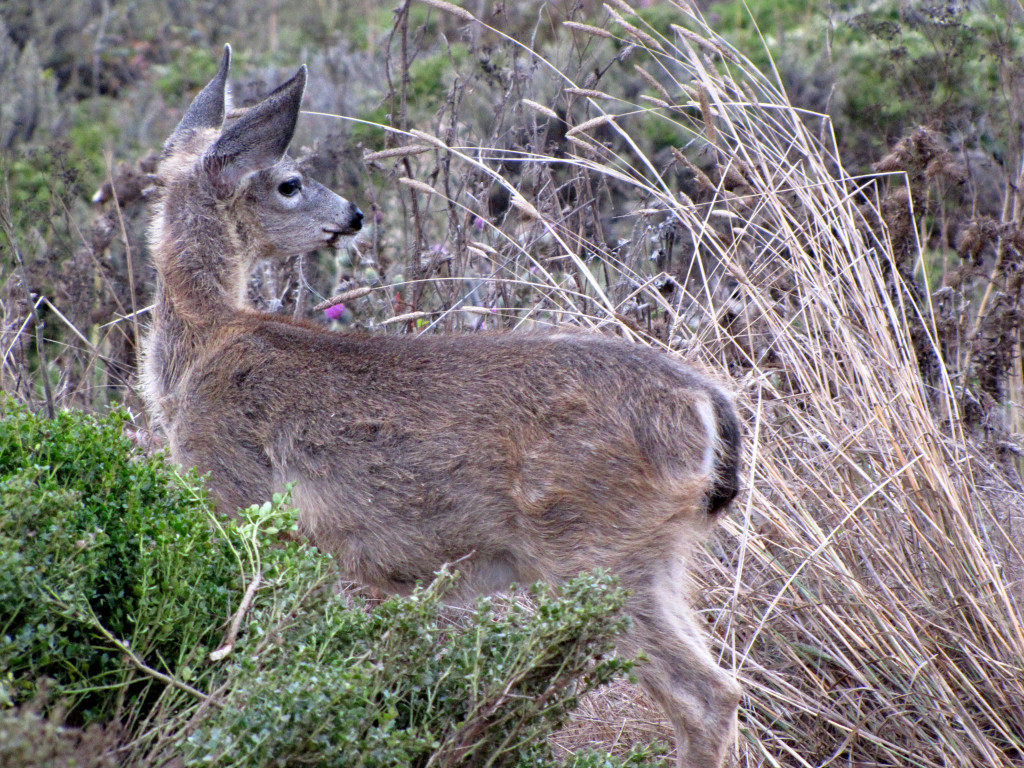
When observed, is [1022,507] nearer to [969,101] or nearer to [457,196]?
[457,196]

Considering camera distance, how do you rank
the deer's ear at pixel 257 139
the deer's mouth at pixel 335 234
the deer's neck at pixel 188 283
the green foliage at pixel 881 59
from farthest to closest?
the green foliage at pixel 881 59 → the deer's mouth at pixel 335 234 → the deer's ear at pixel 257 139 → the deer's neck at pixel 188 283

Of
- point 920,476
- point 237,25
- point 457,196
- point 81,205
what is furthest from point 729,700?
point 237,25

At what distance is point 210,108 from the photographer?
508 cm

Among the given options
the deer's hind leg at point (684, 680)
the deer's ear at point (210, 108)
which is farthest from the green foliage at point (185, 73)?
the deer's hind leg at point (684, 680)

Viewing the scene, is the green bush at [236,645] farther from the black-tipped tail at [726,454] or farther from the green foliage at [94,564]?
the black-tipped tail at [726,454]

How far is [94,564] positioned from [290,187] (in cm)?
235

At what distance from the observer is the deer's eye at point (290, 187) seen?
187 inches

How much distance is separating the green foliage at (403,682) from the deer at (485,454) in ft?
1.92

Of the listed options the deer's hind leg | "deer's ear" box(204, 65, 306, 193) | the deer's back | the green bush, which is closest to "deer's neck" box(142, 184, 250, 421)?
"deer's ear" box(204, 65, 306, 193)

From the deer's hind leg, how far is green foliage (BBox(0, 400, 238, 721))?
1.35 meters

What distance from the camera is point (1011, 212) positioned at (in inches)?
225

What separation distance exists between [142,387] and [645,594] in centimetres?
222

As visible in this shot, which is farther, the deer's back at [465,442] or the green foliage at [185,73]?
the green foliage at [185,73]

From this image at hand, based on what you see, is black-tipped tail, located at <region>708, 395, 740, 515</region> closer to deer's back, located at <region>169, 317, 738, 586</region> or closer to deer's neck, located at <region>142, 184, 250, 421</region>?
deer's back, located at <region>169, 317, 738, 586</region>
